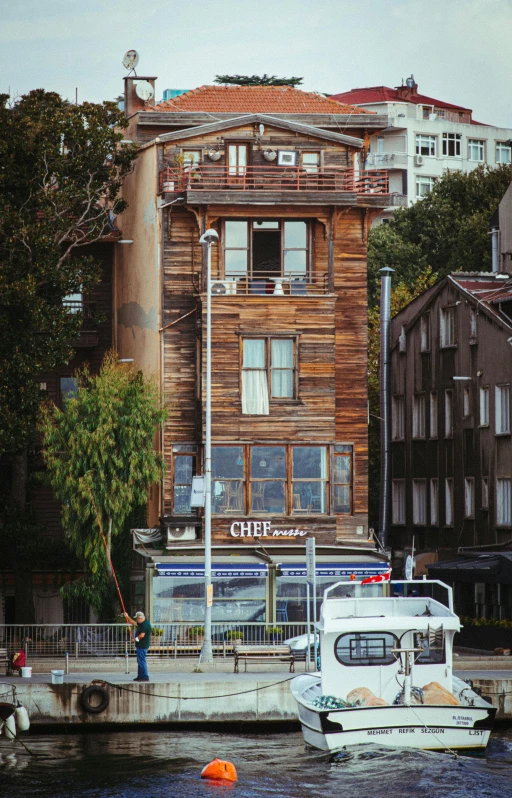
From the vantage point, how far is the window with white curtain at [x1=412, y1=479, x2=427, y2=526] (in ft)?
205

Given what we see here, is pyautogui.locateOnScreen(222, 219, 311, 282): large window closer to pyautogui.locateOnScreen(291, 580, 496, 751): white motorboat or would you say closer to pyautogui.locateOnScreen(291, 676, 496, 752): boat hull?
pyautogui.locateOnScreen(291, 580, 496, 751): white motorboat

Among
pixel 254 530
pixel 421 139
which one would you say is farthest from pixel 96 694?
pixel 421 139

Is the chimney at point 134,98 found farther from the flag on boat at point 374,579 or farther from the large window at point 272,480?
the flag on boat at point 374,579

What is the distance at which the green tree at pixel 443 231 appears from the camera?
82.6 metres

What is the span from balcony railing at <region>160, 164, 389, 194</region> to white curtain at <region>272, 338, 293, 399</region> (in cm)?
530

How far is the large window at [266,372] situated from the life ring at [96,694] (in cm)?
1514

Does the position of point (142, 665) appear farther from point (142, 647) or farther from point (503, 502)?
point (503, 502)

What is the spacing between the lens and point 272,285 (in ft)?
171

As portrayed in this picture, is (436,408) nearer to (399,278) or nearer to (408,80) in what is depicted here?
(399,278)

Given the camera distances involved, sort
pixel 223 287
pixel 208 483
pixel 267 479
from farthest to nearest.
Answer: pixel 223 287
pixel 267 479
pixel 208 483

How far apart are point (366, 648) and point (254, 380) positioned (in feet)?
54.5

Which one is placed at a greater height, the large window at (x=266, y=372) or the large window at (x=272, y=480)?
the large window at (x=266, y=372)

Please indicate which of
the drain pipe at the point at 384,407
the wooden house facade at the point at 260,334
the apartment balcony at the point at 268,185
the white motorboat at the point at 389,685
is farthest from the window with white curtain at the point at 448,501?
the white motorboat at the point at 389,685

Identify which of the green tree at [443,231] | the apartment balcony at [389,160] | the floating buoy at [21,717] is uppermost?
the apartment balcony at [389,160]
